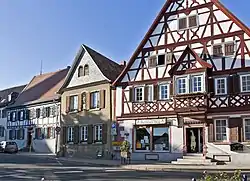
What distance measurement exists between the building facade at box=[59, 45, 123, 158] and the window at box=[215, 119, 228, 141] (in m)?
9.29

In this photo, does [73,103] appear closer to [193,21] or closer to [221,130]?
[193,21]

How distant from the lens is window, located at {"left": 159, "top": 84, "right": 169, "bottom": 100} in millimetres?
27258

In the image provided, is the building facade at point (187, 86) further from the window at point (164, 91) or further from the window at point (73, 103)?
the window at point (73, 103)

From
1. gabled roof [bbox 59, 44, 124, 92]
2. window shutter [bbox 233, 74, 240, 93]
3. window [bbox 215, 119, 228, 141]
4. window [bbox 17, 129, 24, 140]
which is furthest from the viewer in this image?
window [bbox 17, 129, 24, 140]

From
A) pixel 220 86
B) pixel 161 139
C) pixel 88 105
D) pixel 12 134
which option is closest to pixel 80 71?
pixel 88 105

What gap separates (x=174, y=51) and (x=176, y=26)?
2001 mm

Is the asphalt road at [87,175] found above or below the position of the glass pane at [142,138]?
below

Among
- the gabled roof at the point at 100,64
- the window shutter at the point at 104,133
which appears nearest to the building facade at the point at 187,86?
the window shutter at the point at 104,133

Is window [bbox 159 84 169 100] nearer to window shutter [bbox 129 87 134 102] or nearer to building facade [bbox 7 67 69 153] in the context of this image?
window shutter [bbox 129 87 134 102]

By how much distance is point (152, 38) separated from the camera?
28703 mm

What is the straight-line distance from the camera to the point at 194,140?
1009 inches

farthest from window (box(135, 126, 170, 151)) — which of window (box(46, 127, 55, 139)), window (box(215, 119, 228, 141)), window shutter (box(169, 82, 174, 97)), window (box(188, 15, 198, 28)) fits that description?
window (box(46, 127, 55, 139))

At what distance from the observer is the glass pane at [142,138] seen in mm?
27897

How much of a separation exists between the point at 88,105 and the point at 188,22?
11.6 meters
